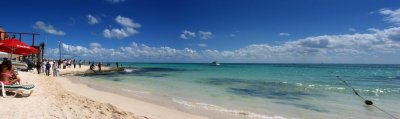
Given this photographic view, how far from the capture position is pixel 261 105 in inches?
558

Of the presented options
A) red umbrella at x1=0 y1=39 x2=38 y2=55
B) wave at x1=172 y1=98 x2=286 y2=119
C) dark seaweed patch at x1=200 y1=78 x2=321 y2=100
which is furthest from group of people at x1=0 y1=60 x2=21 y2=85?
dark seaweed patch at x1=200 y1=78 x2=321 y2=100

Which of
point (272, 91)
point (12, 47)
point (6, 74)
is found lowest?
point (272, 91)

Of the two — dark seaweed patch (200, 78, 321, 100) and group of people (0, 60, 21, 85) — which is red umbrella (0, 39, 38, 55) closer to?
group of people (0, 60, 21, 85)

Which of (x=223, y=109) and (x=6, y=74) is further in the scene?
(x=223, y=109)

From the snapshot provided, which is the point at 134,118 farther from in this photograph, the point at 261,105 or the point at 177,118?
the point at 261,105

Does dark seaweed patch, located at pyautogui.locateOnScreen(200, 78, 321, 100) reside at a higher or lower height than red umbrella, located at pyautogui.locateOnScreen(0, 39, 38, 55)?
lower

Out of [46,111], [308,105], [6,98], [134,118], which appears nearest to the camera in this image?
[46,111]

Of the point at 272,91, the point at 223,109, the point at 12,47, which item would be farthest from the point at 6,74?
the point at 272,91

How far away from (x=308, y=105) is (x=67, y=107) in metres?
10.7

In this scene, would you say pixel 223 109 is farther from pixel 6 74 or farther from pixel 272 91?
pixel 272 91

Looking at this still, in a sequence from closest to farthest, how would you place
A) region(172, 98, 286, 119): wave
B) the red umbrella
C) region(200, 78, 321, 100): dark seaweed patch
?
region(172, 98, 286, 119): wave → the red umbrella → region(200, 78, 321, 100): dark seaweed patch

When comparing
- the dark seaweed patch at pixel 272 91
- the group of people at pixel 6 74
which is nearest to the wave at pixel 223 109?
the dark seaweed patch at pixel 272 91

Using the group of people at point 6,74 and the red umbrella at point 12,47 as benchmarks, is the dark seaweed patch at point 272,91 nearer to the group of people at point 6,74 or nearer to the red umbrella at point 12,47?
the red umbrella at point 12,47

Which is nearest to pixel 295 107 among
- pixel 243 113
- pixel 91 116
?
pixel 243 113
